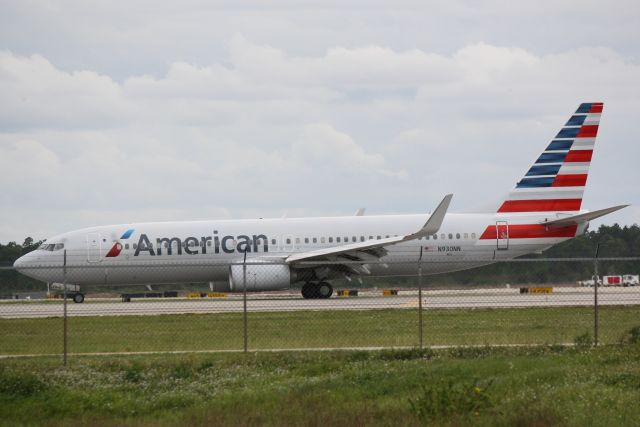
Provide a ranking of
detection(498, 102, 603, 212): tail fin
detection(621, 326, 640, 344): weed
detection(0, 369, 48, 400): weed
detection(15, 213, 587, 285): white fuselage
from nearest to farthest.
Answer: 1. detection(0, 369, 48, 400): weed
2. detection(621, 326, 640, 344): weed
3. detection(15, 213, 587, 285): white fuselage
4. detection(498, 102, 603, 212): tail fin

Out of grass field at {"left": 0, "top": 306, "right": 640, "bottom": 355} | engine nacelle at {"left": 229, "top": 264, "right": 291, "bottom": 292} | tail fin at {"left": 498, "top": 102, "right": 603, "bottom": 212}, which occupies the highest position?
tail fin at {"left": 498, "top": 102, "right": 603, "bottom": 212}

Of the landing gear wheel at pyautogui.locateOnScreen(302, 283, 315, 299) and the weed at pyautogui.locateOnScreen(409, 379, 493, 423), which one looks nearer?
the weed at pyautogui.locateOnScreen(409, 379, 493, 423)

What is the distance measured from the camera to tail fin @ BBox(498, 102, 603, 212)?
137 ft

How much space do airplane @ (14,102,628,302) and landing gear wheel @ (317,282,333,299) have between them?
0.04m

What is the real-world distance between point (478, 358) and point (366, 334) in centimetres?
510

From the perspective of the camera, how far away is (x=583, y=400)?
12.7 meters

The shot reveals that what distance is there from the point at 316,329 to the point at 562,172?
22299 millimetres

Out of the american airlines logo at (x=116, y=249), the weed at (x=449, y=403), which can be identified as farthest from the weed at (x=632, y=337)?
the american airlines logo at (x=116, y=249)

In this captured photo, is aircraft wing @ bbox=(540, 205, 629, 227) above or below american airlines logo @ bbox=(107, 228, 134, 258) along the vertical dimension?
above

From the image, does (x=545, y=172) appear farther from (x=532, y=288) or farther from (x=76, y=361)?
(x=76, y=361)

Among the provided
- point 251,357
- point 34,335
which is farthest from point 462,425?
point 34,335

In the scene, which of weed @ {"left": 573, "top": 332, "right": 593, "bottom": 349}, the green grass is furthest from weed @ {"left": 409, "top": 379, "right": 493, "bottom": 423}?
weed @ {"left": 573, "top": 332, "right": 593, "bottom": 349}

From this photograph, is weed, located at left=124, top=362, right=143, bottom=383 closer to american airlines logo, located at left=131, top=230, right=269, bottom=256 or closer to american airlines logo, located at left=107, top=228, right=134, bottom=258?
american airlines logo, located at left=131, top=230, right=269, bottom=256

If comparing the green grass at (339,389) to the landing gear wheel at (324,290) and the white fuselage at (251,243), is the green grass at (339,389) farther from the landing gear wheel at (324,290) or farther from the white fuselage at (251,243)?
the white fuselage at (251,243)
